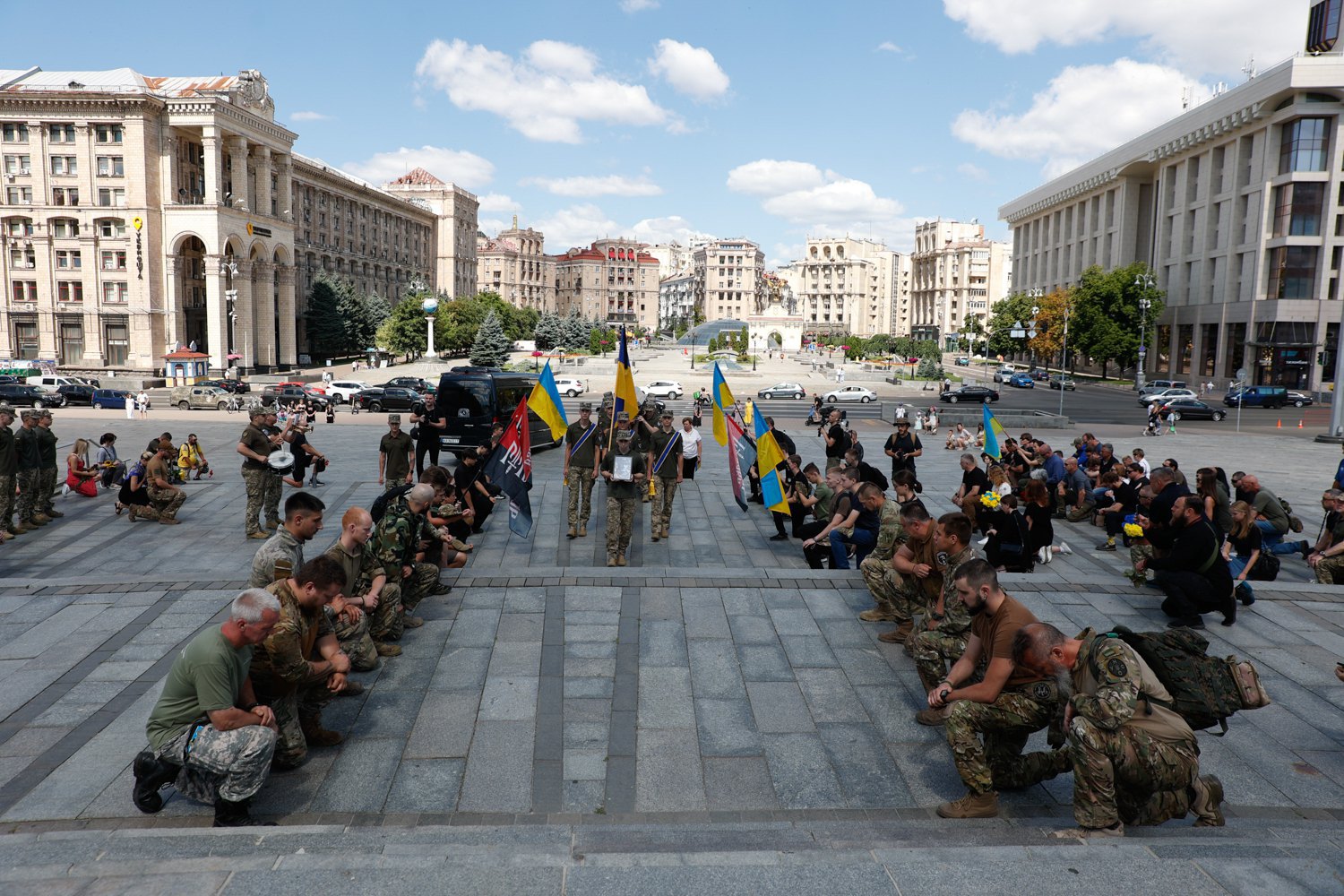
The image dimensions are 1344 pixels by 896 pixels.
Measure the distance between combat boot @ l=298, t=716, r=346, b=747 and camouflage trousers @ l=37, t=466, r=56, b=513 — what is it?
10.4 metres

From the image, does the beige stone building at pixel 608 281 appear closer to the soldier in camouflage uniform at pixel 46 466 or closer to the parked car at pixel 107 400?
the parked car at pixel 107 400

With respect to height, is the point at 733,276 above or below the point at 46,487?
above

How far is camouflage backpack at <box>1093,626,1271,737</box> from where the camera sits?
5.22 meters

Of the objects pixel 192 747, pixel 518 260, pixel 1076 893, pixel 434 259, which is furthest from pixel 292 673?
pixel 518 260

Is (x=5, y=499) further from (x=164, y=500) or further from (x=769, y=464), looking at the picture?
(x=769, y=464)

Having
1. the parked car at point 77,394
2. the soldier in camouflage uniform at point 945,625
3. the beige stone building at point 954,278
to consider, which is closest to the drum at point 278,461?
the soldier in camouflage uniform at point 945,625

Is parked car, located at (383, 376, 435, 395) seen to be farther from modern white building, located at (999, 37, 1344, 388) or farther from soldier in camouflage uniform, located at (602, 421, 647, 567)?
modern white building, located at (999, 37, 1344, 388)

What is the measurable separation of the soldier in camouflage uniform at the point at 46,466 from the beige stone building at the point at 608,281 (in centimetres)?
17317

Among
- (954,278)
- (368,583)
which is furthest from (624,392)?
(954,278)

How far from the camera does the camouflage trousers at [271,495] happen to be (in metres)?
13.1

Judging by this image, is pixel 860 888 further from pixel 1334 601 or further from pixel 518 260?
pixel 518 260

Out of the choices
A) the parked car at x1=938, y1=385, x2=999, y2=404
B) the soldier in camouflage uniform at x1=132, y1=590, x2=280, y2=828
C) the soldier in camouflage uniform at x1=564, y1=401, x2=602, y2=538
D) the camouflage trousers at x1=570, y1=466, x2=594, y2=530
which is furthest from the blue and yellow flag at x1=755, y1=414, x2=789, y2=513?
the parked car at x1=938, y1=385, x2=999, y2=404

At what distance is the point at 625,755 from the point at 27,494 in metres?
12.1

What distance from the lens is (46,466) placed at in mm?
13922
